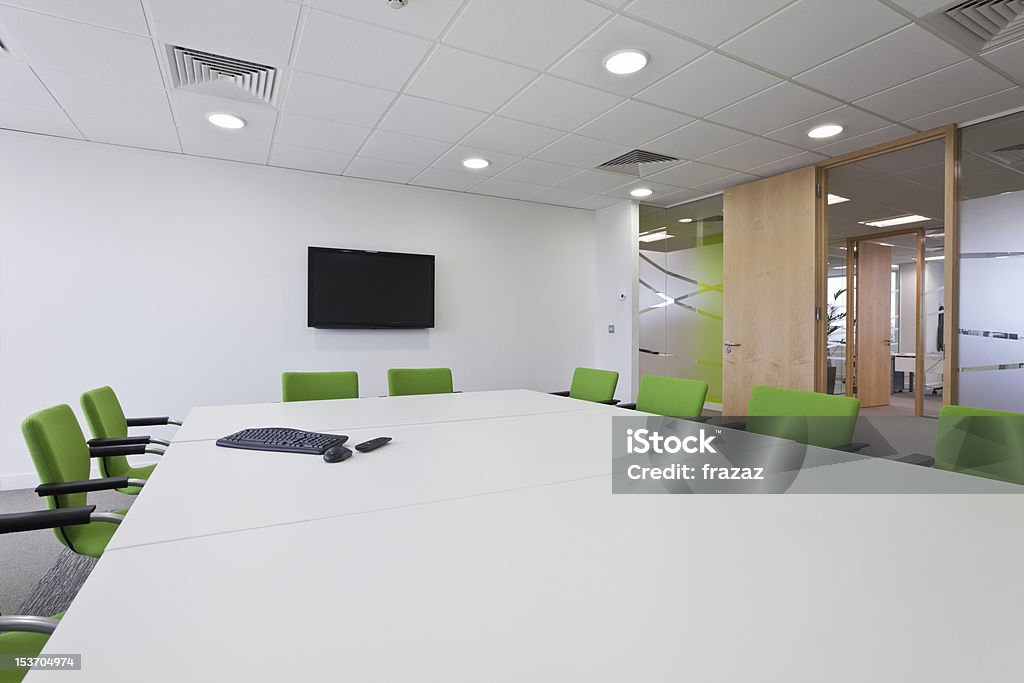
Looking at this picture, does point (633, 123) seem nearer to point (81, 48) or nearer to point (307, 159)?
point (307, 159)

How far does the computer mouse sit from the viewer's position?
5.74ft

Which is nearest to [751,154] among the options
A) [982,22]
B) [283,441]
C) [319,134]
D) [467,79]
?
[982,22]

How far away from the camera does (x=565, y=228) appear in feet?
22.0

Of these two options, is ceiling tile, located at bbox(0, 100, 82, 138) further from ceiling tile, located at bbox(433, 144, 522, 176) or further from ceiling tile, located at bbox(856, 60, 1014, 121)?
ceiling tile, located at bbox(856, 60, 1014, 121)

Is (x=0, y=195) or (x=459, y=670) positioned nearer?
(x=459, y=670)

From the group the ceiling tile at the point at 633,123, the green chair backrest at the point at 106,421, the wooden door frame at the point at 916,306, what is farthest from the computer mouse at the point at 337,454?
the wooden door frame at the point at 916,306

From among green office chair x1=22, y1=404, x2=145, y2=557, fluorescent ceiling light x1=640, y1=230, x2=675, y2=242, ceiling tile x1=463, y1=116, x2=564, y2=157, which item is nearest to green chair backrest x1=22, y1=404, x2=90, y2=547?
green office chair x1=22, y1=404, x2=145, y2=557

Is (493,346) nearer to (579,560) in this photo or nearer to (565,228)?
(565,228)

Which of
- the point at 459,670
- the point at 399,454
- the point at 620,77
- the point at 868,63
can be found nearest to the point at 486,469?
the point at 399,454

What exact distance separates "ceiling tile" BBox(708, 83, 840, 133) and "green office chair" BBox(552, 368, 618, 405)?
2.12 m

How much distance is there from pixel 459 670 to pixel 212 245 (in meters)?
5.14

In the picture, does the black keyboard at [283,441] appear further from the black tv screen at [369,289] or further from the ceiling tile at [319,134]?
the black tv screen at [369,289]

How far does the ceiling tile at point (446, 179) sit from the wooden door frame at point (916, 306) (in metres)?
4.60

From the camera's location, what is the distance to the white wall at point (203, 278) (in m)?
4.18
